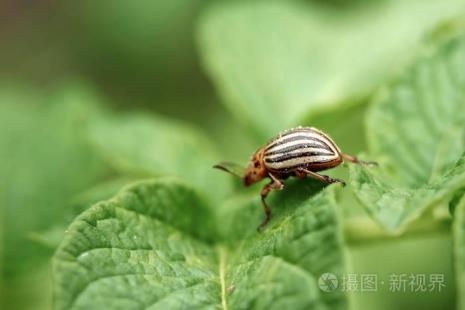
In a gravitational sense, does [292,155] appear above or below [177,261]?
above

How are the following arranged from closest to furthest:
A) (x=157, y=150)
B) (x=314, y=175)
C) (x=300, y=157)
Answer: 1. (x=314, y=175)
2. (x=300, y=157)
3. (x=157, y=150)

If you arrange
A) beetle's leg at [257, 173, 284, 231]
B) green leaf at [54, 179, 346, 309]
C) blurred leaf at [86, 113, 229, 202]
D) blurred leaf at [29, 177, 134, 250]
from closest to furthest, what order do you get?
1. green leaf at [54, 179, 346, 309]
2. beetle's leg at [257, 173, 284, 231]
3. blurred leaf at [29, 177, 134, 250]
4. blurred leaf at [86, 113, 229, 202]

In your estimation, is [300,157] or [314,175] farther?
[300,157]

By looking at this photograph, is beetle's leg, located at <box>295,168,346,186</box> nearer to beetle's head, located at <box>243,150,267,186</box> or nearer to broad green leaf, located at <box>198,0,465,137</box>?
beetle's head, located at <box>243,150,267,186</box>

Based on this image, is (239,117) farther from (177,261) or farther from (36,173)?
(177,261)

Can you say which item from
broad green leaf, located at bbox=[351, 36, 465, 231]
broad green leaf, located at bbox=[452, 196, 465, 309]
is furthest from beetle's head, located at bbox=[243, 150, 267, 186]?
broad green leaf, located at bbox=[452, 196, 465, 309]

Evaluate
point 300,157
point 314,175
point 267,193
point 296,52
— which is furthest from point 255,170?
point 296,52

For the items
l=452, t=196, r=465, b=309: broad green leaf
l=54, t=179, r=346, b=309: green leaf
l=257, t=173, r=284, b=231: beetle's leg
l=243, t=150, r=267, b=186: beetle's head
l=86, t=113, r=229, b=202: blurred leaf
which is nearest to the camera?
l=452, t=196, r=465, b=309: broad green leaf

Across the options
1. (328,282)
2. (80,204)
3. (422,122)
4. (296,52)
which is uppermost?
(296,52)
